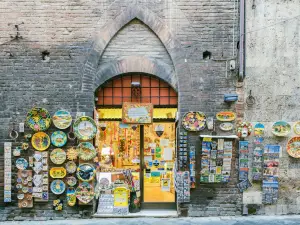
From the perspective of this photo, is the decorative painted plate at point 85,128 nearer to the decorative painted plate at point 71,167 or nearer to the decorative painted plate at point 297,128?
the decorative painted plate at point 71,167

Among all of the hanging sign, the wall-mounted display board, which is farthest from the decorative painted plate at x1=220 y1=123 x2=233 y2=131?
the hanging sign

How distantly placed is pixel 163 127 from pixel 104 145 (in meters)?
1.67

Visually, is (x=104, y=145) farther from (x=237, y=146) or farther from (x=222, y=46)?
(x=222, y=46)

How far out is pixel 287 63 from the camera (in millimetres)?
8219

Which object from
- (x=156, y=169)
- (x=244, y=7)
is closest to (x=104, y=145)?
(x=156, y=169)

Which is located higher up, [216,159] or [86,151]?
A: [86,151]

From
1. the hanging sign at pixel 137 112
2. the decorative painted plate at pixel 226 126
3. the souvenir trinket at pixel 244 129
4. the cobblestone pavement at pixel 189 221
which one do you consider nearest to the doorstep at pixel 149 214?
the cobblestone pavement at pixel 189 221

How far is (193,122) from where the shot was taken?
319 inches

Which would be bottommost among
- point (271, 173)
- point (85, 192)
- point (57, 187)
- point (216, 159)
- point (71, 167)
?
point (85, 192)

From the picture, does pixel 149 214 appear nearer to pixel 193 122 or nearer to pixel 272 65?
pixel 193 122

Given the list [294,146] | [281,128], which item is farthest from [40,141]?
[294,146]

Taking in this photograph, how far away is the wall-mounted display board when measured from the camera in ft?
26.8

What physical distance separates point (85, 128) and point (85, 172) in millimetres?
1106

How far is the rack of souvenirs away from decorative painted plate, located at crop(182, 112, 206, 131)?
1.10ft
